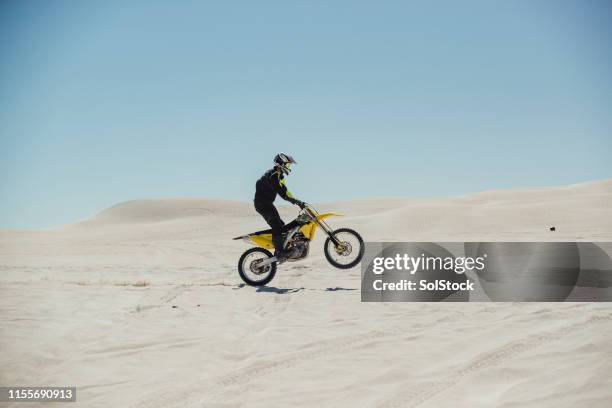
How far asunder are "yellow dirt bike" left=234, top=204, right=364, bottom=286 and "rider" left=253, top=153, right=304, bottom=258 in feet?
0.35

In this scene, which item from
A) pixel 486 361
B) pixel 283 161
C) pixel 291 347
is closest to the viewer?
pixel 486 361

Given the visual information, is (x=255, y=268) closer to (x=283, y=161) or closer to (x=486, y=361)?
(x=283, y=161)

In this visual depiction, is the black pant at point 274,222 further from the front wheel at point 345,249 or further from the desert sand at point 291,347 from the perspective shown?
the front wheel at point 345,249

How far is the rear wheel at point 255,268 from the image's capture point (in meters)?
9.27

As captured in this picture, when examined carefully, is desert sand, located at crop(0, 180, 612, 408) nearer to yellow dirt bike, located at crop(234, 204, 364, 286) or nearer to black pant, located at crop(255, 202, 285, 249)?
yellow dirt bike, located at crop(234, 204, 364, 286)

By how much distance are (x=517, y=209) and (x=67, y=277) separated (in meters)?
22.1

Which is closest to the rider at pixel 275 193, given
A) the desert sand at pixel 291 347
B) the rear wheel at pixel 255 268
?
the rear wheel at pixel 255 268

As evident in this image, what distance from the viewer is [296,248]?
9.05 metres

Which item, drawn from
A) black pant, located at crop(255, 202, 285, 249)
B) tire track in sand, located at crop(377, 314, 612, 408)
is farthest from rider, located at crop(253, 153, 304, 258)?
tire track in sand, located at crop(377, 314, 612, 408)

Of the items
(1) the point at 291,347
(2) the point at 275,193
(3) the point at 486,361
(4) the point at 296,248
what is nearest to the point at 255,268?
(4) the point at 296,248

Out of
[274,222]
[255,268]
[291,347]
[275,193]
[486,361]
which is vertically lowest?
[486,361]

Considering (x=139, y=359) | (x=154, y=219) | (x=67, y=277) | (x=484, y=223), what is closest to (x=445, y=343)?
(x=139, y=359)

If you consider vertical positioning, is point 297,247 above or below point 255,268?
above

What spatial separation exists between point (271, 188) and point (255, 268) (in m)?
1.49
